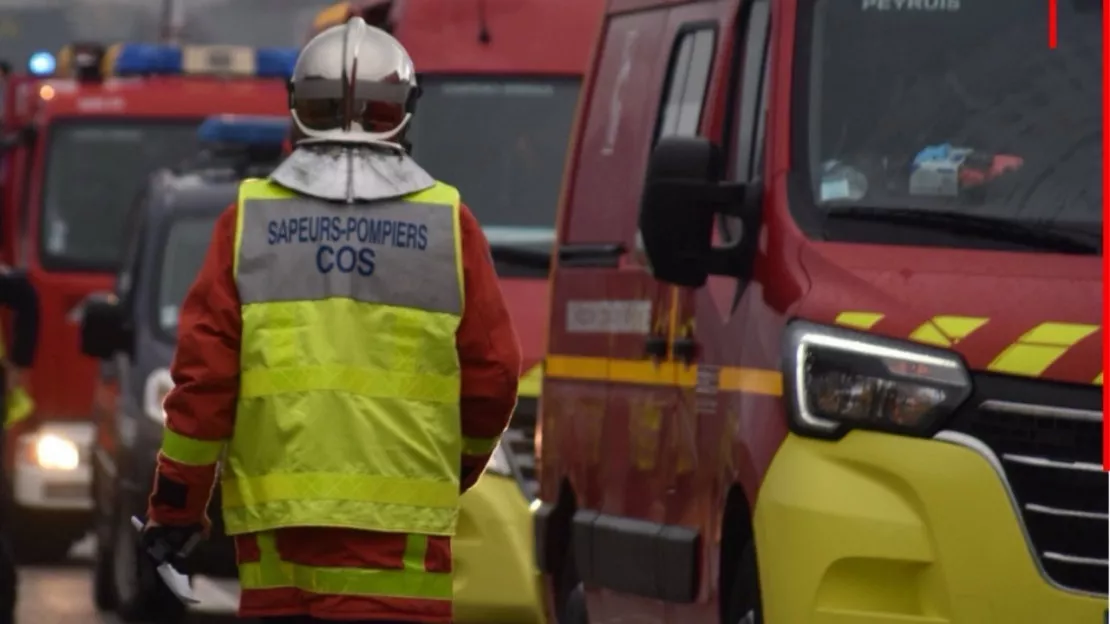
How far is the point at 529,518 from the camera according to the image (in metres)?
12.1

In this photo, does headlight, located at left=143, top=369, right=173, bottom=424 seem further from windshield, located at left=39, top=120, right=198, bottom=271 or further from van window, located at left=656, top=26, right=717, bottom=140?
windshield, located at left=39, top=120, right=198, bottom=271

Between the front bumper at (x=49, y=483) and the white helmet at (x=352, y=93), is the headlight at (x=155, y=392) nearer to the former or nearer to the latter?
the front bumper at (x=49, y=483)

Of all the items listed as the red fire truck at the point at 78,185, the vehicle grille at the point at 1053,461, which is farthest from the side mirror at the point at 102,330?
the vehicle grille at the point at 1053,461

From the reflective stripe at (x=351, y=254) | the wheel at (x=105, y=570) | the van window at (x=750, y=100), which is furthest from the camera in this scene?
the wheel at (x=105, y=570)

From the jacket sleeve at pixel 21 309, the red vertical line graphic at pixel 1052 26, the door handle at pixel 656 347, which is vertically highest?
the red vertical line graphic at pixel 1052 26

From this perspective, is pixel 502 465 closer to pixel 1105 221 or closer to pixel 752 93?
pixel 752 93

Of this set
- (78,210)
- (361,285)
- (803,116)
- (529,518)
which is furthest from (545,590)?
(78,210)

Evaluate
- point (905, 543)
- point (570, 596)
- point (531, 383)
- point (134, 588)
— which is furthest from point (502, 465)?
point (905, 543)

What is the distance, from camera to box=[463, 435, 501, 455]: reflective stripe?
6676 mm

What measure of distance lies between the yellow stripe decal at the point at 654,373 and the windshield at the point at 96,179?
9869 millimetres

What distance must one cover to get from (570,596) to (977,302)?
270cm

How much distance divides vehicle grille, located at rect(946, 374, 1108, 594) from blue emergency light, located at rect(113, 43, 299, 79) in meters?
14.2

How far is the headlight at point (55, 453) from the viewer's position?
1852cm

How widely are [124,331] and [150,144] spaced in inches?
252
